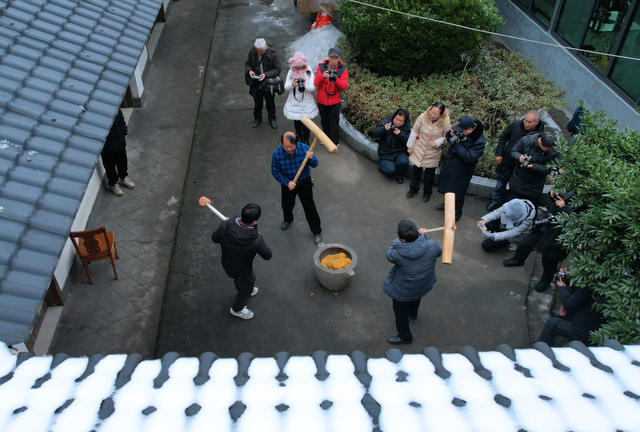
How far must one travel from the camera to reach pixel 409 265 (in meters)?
4.95

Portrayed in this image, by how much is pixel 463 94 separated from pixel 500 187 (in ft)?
8.89

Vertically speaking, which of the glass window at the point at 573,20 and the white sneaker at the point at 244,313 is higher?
the glass window at the point at 573,20

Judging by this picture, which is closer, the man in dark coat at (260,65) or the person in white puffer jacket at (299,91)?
the person in white puffer jacket at (299,91)

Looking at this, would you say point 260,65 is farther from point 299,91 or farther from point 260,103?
point 299,91

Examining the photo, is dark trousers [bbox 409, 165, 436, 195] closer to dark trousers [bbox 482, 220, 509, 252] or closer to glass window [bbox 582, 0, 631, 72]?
dark trousers [bbox 482, 220, 509, 252]

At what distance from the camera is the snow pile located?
11516mm

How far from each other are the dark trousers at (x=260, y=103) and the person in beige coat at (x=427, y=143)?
9.81 ft

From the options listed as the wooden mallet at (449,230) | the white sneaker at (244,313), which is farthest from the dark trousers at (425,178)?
Result: the wooden mallet at (449,230)

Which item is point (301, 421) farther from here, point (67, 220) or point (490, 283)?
point (490, 283)

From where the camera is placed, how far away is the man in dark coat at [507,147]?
681 centimetres

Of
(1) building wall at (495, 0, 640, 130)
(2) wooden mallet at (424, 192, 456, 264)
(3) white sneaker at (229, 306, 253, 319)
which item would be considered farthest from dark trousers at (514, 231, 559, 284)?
(1) building wall at (495, 0, 640, 130)

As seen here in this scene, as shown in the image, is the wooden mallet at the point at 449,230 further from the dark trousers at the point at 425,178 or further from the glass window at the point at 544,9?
the glass window at the point at 544,9

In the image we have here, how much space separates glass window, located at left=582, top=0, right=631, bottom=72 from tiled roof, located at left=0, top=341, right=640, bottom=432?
29.1 ft

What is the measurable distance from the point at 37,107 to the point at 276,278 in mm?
3418
